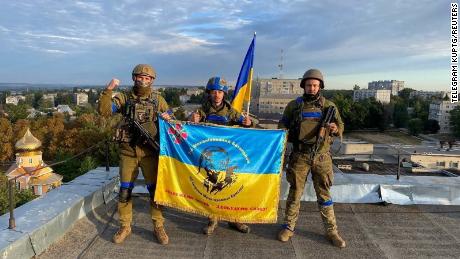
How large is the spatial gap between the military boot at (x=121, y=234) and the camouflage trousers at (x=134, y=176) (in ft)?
0.19

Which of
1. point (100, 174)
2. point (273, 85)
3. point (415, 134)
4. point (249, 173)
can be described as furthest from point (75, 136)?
point (273, 85)

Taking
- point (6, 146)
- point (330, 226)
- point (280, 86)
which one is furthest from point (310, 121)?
point (280, 86)

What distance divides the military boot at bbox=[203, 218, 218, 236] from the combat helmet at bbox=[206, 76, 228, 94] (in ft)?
6.31

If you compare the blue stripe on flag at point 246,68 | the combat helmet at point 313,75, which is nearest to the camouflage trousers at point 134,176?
the combat helmet at point 313,75

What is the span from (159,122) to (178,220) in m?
1.70

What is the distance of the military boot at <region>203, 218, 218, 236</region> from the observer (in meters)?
5.32

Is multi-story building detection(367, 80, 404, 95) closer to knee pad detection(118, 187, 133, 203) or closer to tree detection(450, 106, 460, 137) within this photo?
tree detection(450, 106, 460, 137)

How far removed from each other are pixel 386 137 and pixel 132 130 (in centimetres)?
8270

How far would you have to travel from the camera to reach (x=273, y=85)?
11681 cm

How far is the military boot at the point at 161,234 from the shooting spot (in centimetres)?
500

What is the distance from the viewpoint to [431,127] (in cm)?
8569

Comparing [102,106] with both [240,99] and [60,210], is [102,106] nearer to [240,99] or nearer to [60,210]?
[60,210]

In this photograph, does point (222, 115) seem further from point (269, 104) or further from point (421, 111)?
point (421, 111)

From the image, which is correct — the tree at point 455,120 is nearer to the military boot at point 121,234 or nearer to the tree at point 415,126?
the tree at point 415,126
